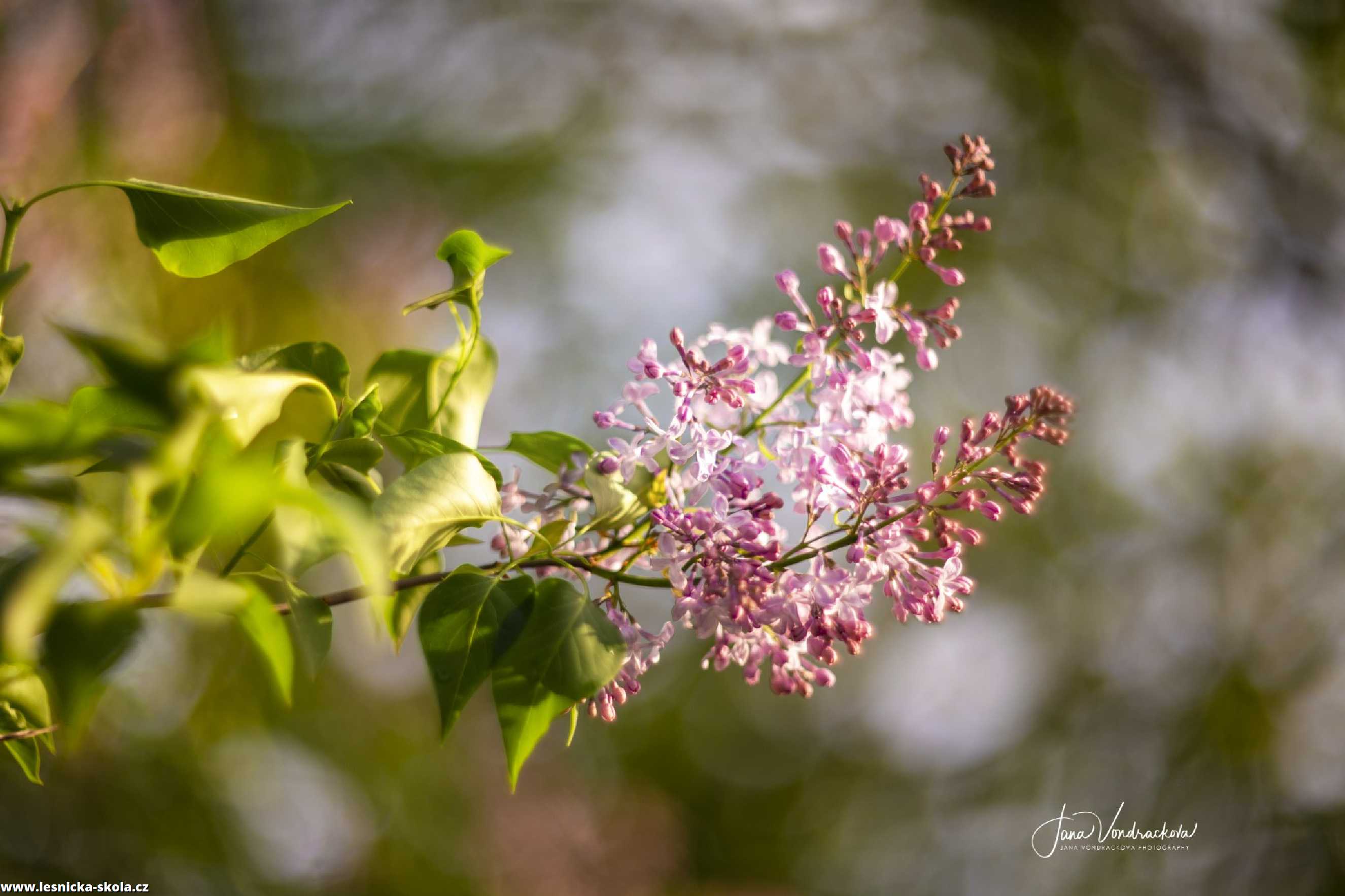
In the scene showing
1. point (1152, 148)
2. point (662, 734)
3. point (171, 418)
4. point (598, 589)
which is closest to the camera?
point (171, 418)

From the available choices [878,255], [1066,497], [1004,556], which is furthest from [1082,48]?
[878,255]

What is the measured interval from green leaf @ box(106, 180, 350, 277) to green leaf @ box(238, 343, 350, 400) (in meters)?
0.04

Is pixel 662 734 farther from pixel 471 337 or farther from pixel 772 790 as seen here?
pixel 471 337

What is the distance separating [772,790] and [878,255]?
2.91 meters

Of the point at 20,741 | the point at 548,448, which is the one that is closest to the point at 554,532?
the point at 548,448

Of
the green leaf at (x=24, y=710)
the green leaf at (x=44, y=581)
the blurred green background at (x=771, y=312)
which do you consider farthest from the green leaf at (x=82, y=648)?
the blurred green background at (x=771, y=312)

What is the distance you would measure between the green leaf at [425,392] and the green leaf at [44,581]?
0.24 meters

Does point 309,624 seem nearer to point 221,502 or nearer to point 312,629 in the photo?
point 312,629

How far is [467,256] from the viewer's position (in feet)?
1.37

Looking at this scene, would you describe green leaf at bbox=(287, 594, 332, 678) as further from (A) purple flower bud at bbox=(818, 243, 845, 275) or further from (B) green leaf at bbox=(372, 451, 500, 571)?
(A) purple flower bud at bbox=(818, 243, 845, 275)

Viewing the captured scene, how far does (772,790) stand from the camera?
3.07 metres

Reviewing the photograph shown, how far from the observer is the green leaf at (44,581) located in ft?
0.59

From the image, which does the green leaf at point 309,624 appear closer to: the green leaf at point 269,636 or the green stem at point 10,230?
the green leaf at point 269,636

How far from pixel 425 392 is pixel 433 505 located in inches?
5.8
